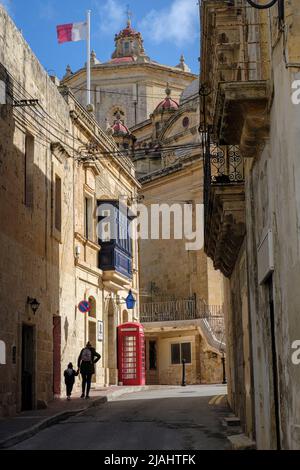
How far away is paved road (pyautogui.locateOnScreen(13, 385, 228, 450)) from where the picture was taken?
1136 cm

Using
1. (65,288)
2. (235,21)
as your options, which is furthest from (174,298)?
(235,21)

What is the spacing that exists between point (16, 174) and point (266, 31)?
31.2 ft

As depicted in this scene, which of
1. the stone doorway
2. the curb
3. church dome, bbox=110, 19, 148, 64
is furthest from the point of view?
church dome, bbox=110, 19, 148, 64

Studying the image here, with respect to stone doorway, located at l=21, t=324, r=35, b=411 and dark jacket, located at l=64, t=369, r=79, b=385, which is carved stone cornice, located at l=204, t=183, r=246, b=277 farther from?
dark jacket, located at l=64, t=369, r=79, b=385

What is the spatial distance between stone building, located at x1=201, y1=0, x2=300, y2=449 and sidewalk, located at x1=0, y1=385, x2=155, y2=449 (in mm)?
3717

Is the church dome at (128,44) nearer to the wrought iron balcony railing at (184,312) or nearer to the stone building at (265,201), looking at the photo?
the wrought iron balcony railing at (184,312)

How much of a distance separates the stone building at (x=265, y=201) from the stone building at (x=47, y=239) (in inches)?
211

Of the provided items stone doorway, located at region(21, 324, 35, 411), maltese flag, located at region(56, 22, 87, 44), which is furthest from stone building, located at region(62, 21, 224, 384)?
stone doorway, located at region(21, 324, 35, 411)

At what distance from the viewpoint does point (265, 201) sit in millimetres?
9305

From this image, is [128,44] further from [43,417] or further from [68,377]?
[43,417]

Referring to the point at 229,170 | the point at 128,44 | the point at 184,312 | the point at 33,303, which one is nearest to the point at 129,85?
the point at 128,44

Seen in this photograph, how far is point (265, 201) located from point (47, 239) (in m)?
12.0

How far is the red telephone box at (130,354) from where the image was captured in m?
28.5

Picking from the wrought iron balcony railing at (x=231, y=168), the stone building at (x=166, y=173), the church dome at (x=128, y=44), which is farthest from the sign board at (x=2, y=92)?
the church dome at (x=128, y=44)
